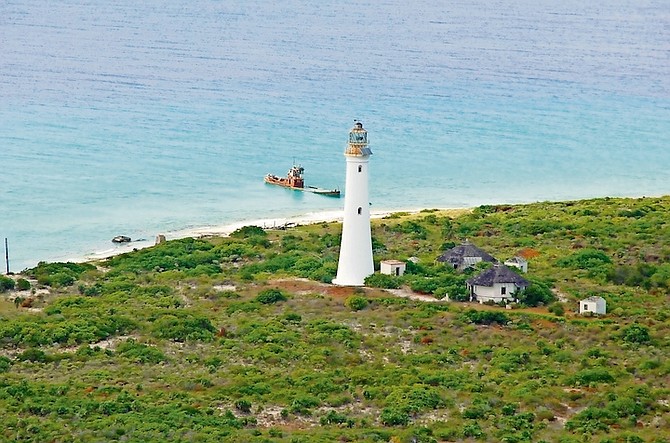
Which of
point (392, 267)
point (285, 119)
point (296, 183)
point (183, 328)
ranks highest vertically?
point (285, 119)

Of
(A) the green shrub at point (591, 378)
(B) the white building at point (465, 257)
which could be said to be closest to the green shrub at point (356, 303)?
(B) the white building at point (465, 257)

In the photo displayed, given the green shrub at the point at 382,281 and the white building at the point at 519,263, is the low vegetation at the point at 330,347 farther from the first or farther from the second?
the white building at the point at 519,263

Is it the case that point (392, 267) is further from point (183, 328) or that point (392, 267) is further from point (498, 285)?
point (183, 328)

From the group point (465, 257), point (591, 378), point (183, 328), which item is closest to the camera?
point (591, 378)

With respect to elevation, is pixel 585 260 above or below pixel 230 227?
above

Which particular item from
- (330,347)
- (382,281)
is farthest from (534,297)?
(330,347)

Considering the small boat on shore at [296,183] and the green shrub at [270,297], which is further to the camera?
the small boat on shore at [296,183]

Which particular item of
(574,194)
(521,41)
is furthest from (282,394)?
(521,41)
